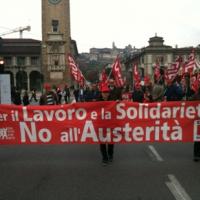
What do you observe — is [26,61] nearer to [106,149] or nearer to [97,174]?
[106,149]

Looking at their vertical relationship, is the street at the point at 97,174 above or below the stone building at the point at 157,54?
below

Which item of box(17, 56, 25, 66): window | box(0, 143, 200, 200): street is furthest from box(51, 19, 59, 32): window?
box(0, 143, 200, 200): street

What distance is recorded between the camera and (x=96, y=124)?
32.2 feet

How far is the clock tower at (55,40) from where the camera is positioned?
78312 millimetres

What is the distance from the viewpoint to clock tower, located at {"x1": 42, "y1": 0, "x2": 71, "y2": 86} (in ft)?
257

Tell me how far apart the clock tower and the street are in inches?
2684

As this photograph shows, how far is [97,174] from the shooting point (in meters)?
8.48

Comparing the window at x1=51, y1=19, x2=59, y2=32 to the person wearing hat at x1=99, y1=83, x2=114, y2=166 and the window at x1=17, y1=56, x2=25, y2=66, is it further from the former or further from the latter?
the person wearing hat at x1=99, y1=83, x2=114, y2=166

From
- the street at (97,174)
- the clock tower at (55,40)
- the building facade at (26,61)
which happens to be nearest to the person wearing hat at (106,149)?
the street at (97,174)

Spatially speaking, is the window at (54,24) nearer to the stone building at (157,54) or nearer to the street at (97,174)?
the stone building at (157,54)

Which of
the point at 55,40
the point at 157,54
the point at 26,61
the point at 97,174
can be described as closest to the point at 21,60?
the point at 26,61

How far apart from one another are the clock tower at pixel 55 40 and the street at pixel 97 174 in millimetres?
68174

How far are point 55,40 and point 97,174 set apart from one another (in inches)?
2896

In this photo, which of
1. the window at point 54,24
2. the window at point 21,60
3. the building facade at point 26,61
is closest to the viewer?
the window at point 54,24
